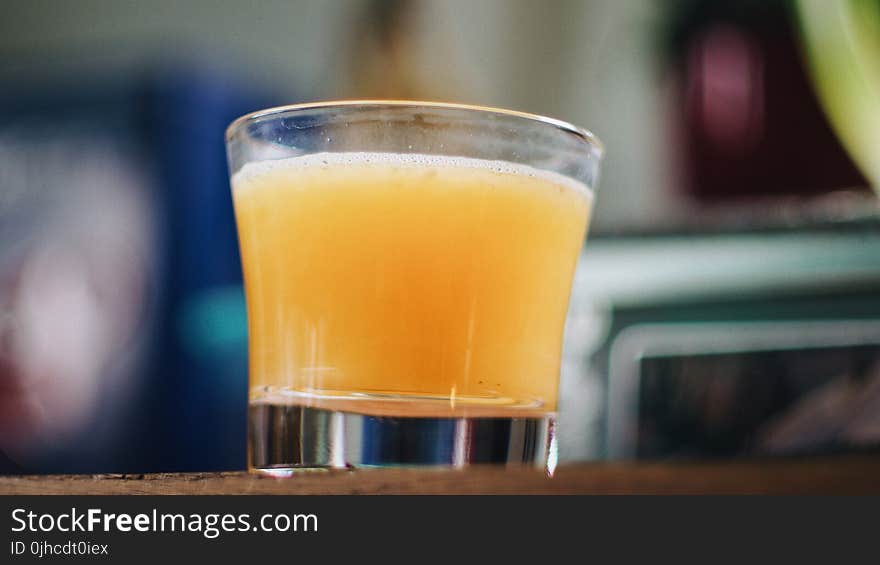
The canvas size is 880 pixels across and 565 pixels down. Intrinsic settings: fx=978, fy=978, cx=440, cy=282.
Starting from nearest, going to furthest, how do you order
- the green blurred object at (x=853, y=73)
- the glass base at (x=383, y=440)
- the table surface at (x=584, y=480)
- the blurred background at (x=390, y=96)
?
1. the table surface at (x=584, y=480)
2. the glass base at (x=383, y=440)
3. the blurred background at (x=390, y=96)
4. the green blurred object at (x=853, y=73)

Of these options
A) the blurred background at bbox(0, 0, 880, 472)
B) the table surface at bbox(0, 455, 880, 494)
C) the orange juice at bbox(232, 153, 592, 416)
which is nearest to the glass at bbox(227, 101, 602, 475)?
the orange juice at bbox(232, 153, 592, 416)

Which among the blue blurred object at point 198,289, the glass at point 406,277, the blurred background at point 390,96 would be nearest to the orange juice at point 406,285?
the glass at point 406,277

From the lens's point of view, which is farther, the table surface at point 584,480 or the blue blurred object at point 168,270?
the blue blurred object at point 168,270

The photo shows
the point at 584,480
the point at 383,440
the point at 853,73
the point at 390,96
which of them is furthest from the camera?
the point at 390,96

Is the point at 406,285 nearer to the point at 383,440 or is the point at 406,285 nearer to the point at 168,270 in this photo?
the point at 383,440

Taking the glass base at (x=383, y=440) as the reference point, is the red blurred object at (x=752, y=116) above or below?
above

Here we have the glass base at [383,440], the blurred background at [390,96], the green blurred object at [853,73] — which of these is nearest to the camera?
the glass base at [383,440]

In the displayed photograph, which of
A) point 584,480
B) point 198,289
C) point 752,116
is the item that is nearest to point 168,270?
point 198,289

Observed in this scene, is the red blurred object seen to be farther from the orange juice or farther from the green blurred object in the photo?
the orange juice

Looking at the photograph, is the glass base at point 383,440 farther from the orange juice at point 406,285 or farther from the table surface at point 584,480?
the table surface at point 584,480
